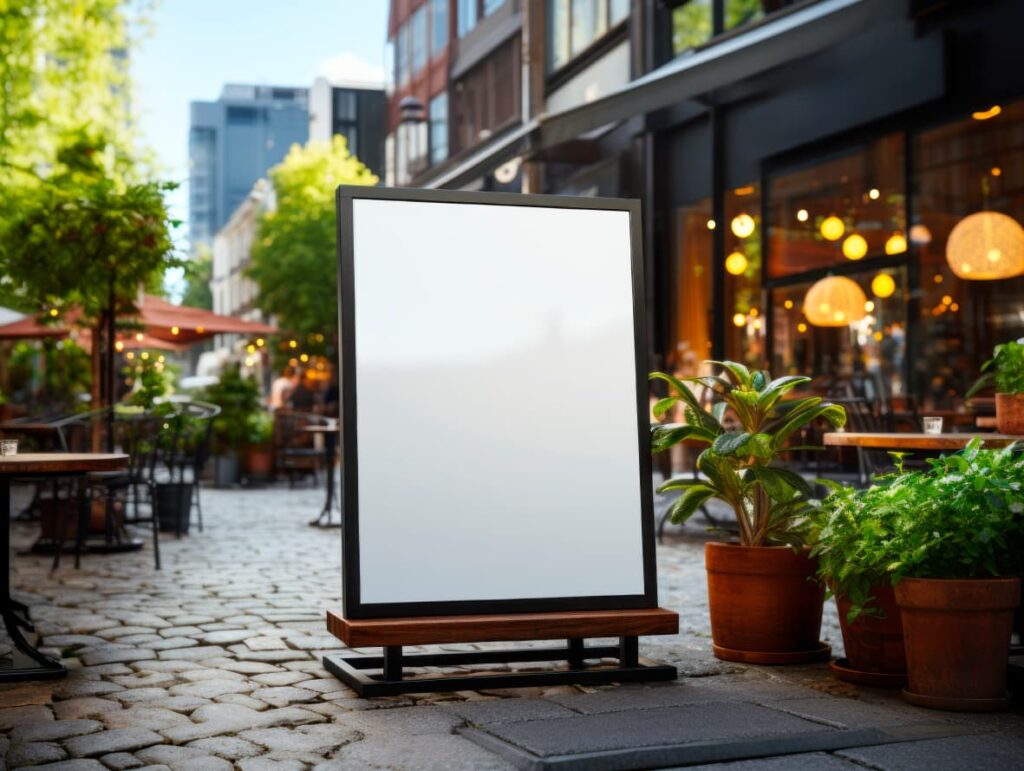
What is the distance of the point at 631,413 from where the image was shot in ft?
15.9

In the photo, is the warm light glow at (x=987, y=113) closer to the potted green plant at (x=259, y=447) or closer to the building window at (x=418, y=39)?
the potted green plant at (x=259, y=447)

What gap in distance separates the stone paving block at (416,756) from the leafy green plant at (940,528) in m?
1.57

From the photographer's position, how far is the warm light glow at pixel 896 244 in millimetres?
10978

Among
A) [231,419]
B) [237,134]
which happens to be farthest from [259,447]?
[237,134]

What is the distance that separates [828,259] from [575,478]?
8195 mm

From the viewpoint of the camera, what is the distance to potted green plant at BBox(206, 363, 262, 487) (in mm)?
17406

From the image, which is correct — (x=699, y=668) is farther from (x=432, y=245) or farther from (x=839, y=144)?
(x=839, y=144)

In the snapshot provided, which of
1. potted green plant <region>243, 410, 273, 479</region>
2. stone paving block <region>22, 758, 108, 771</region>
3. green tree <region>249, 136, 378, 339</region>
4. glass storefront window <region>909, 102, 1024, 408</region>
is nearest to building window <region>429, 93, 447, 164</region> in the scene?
green tree <region>249, 136, 378, 339</region>

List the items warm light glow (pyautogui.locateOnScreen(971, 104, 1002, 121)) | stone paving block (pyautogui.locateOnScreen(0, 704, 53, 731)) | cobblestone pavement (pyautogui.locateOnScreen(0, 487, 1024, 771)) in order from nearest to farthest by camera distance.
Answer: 1. cobblestone pavement (pyautogui.locateOnScreen(0, 487, 1024, 771))
2. stone paving block (pyautogui.locateOnScreen(0, 704, 53, 731))
3. warm light glow (pyautogui.locateOnScreen(971, 104, 1002, 121))

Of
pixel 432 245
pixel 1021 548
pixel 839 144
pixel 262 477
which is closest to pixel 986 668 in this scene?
pixel 1021 548

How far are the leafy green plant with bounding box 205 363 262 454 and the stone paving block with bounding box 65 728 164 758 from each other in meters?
13.7

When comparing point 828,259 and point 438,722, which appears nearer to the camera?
point 438,722

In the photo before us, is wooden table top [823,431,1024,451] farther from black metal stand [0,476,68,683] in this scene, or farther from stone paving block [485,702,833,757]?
black metal stand [0,476,68,683]

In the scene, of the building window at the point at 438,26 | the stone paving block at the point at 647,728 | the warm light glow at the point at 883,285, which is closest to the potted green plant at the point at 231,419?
the warm light glow at the point at 883,285
